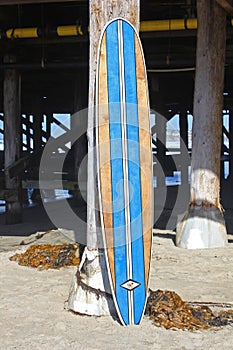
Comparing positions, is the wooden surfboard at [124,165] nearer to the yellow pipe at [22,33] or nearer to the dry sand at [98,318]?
the dry sand at [98,318]

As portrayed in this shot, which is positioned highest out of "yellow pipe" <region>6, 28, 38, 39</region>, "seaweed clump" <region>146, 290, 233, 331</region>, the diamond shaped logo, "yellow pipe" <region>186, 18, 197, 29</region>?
"yellow pipe" <region>186, 18, 197, 29</region>

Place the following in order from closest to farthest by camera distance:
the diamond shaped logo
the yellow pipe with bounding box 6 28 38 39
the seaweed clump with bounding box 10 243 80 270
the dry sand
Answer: the dry sand < the diamond shaped logo < the seaweed clump with bounding box 10 243 80 270 < the yellow pipe with bounding box 6 28 38 39

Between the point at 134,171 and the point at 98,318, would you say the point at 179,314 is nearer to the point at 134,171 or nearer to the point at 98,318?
the point at 98,318

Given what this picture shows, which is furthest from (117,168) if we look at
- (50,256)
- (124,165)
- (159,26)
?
(159,26)

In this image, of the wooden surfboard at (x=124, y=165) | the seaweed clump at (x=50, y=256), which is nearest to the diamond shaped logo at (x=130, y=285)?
the wooden surfboard at (x=124, y=165)

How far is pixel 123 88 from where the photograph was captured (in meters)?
4.04

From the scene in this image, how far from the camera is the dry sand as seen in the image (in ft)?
11.7

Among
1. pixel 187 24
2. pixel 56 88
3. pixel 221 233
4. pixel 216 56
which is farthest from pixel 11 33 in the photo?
pixel 56 88

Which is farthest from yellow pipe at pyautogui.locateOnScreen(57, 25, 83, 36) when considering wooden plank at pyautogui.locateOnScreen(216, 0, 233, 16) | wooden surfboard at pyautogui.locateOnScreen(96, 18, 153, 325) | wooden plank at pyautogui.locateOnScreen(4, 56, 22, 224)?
wooden surfboard at pyautogui.locateOnScreen(96, 18, 153, 325)

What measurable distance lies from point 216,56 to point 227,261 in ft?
8.39

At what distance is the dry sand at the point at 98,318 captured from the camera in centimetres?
357

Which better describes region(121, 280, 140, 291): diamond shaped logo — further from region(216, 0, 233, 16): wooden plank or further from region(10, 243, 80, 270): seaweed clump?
region(216, 0, 233, 16): wooden plank

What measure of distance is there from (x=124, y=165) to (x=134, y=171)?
0.09 m

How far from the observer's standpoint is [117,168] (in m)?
3.97
